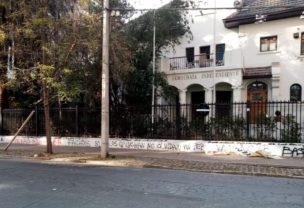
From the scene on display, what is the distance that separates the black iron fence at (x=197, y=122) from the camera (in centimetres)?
1858

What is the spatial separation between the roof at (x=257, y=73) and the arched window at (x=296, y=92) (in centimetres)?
145

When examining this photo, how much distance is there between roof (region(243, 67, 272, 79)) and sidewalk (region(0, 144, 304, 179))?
949 cm

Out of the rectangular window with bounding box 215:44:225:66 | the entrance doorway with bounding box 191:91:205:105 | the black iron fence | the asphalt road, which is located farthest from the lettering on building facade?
the asphalt road

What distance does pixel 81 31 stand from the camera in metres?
17.2

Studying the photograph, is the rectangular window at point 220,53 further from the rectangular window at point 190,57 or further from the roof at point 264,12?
the rectangular window at point 190,57

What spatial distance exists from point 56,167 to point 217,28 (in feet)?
55.8

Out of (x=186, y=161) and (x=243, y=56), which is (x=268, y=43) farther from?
(x=186, y=161)

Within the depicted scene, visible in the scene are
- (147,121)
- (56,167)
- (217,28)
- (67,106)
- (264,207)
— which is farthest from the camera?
(217,28)

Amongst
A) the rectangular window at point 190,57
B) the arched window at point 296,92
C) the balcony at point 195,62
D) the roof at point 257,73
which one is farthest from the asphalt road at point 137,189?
the rectangular window at point 190,57

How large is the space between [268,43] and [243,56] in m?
1.62

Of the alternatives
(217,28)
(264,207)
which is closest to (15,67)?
(264,207)

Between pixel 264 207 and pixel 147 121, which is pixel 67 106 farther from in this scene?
pixel 264 207

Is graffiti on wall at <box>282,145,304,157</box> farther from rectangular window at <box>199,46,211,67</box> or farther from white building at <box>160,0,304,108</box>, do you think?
rectangular window at <box>199,46,211,67</box>

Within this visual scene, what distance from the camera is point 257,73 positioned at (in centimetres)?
2642
